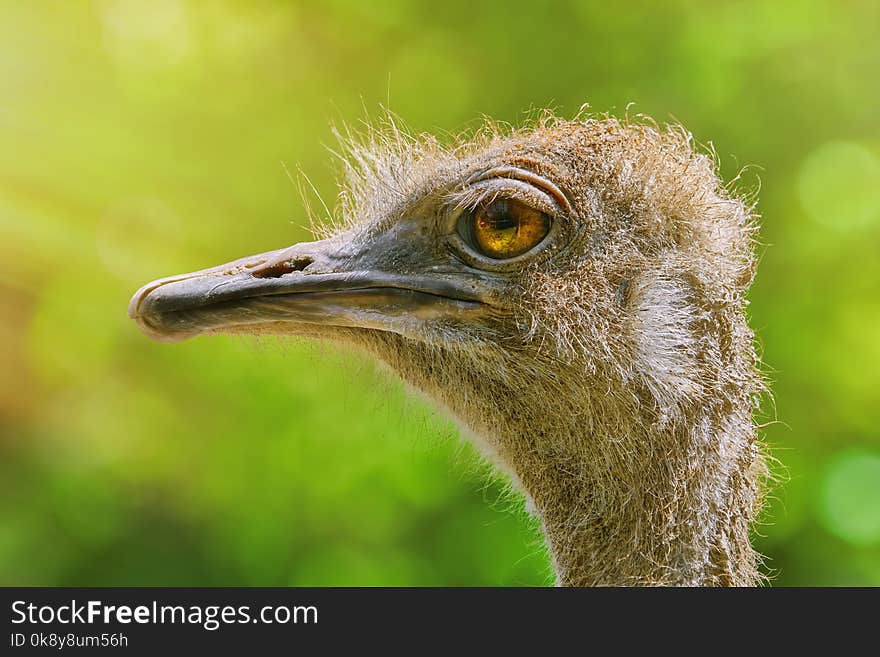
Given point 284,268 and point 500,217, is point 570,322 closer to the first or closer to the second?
point 500,217

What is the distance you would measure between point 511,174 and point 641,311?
422mm

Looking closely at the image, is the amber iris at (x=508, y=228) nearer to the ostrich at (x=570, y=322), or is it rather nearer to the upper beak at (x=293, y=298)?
the ostrich at (x=570, y=322)

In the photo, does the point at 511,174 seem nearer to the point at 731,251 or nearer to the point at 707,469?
the point at 731,251

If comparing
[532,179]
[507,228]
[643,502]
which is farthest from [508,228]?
[643,502]

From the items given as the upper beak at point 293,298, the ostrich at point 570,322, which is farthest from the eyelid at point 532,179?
the upper beak at point 293,298

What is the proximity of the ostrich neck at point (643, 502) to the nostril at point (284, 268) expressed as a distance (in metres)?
0.63

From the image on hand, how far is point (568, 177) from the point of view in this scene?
2.27 metres

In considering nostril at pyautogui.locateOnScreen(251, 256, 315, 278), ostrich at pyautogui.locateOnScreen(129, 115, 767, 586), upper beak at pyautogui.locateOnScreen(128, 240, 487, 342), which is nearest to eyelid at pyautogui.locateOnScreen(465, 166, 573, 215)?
ostrich at pyautogui.locateOnScreen(129, 115, 767, 586)

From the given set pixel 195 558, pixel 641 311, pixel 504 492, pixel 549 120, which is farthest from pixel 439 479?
pixel 641 311

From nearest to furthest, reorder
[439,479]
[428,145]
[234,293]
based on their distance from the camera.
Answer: [234,293], [428,145], [439,479]

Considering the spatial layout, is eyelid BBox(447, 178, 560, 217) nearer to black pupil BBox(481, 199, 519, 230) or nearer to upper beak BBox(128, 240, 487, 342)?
black pupil BBox(481, 199, 519, 230)

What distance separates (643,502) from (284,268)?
3.16ft

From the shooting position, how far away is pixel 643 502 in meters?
2.27

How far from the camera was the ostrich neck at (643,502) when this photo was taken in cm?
225
